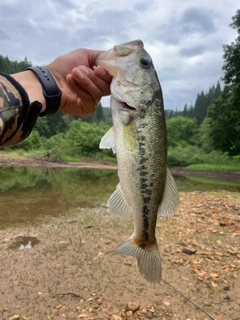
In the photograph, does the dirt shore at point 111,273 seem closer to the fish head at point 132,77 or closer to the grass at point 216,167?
the fish head at point 132,77

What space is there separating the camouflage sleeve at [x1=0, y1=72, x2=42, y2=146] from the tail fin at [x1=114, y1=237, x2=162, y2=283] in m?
1.22

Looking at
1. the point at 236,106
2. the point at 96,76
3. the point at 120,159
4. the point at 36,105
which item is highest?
the point at 236,106

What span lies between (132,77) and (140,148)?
57 centimetres

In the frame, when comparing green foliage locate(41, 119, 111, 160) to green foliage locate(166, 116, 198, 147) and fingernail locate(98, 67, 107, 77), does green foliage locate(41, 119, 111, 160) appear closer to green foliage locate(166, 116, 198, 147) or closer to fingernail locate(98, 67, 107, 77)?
green foliage locate(166, 116, 198, 147)

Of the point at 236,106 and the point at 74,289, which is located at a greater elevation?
the point at 236,106

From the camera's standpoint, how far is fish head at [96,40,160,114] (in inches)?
85.4

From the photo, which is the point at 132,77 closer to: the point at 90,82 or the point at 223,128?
the point at 90,82

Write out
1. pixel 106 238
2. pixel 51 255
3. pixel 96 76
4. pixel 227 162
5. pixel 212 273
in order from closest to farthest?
pixel 96 76, pixel 212 273, pixel 51 255, pixel 106 238, pixel 227 162

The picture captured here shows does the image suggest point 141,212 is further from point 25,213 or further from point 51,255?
point 25,213

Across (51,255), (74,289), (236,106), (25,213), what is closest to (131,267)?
(74,289)

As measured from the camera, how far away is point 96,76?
263 centimetres

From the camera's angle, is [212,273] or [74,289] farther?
[212,273]

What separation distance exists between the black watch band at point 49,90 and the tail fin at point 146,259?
4.52 ft

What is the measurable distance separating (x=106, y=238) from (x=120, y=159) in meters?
5.49
